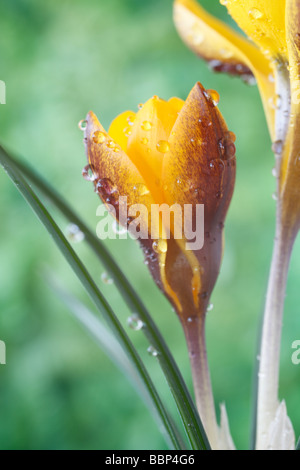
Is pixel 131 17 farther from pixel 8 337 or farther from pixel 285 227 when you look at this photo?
pixel 285 227

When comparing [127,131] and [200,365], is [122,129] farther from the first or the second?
[200,365]

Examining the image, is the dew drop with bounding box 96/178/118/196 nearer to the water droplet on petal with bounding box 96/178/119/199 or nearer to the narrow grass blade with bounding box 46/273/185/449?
the water droplet on petal with bounding box 96/178/119/199

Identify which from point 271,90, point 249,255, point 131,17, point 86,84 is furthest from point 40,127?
point 271,90

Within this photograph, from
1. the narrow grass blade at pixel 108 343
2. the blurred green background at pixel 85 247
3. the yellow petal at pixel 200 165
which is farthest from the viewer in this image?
the blurred green background at pixel 85 247

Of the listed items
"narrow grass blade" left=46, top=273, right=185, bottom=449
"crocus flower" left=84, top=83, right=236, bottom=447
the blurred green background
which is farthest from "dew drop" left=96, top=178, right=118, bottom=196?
the blurred green background

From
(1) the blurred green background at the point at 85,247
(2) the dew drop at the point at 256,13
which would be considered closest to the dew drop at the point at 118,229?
(2) the dew drop at the point at 256,13

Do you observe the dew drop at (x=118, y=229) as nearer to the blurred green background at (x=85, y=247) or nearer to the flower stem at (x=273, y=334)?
the flower stem at (x=273, y=334)

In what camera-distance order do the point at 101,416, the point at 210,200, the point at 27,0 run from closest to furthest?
the point at 210,200, the point at 101,416, the point at 27,0
